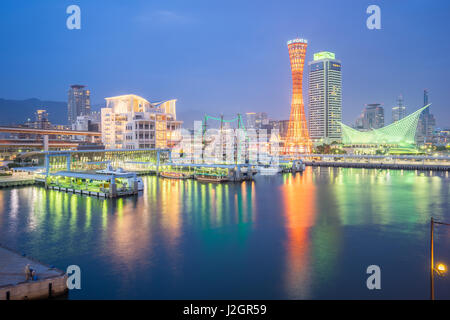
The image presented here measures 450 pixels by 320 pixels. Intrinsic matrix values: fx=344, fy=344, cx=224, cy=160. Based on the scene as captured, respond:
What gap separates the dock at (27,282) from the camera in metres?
6.16

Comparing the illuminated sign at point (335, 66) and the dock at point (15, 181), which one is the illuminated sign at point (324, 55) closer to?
the illuminated sign at point (335, 66)

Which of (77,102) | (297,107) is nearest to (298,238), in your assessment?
(297,107)

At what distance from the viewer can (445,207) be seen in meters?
16.1

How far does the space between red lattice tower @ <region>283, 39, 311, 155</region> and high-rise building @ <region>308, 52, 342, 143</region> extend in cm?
3859

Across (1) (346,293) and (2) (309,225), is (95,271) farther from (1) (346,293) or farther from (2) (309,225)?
(2) (309,225)

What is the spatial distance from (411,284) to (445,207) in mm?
10243

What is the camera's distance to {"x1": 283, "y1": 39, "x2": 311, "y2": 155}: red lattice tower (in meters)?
41.0

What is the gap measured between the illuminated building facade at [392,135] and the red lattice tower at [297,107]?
17.3 meters

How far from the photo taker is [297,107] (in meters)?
44.9

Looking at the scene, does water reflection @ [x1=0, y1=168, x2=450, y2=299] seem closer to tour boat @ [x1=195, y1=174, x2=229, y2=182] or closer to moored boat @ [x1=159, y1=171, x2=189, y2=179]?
tour boat @ [x1=195, y1=174, x2=229, y2=182]

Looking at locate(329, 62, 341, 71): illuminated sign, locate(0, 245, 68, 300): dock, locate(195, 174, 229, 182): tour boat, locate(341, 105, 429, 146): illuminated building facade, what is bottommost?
locate(0, 245, 68, 300): dock

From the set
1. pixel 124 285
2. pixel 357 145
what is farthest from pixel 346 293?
pixel 357 145

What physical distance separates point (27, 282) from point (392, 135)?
2393 inches

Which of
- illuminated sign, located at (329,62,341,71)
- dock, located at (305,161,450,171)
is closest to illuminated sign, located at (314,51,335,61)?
illuminated sign, located at (329,62,341,71)
